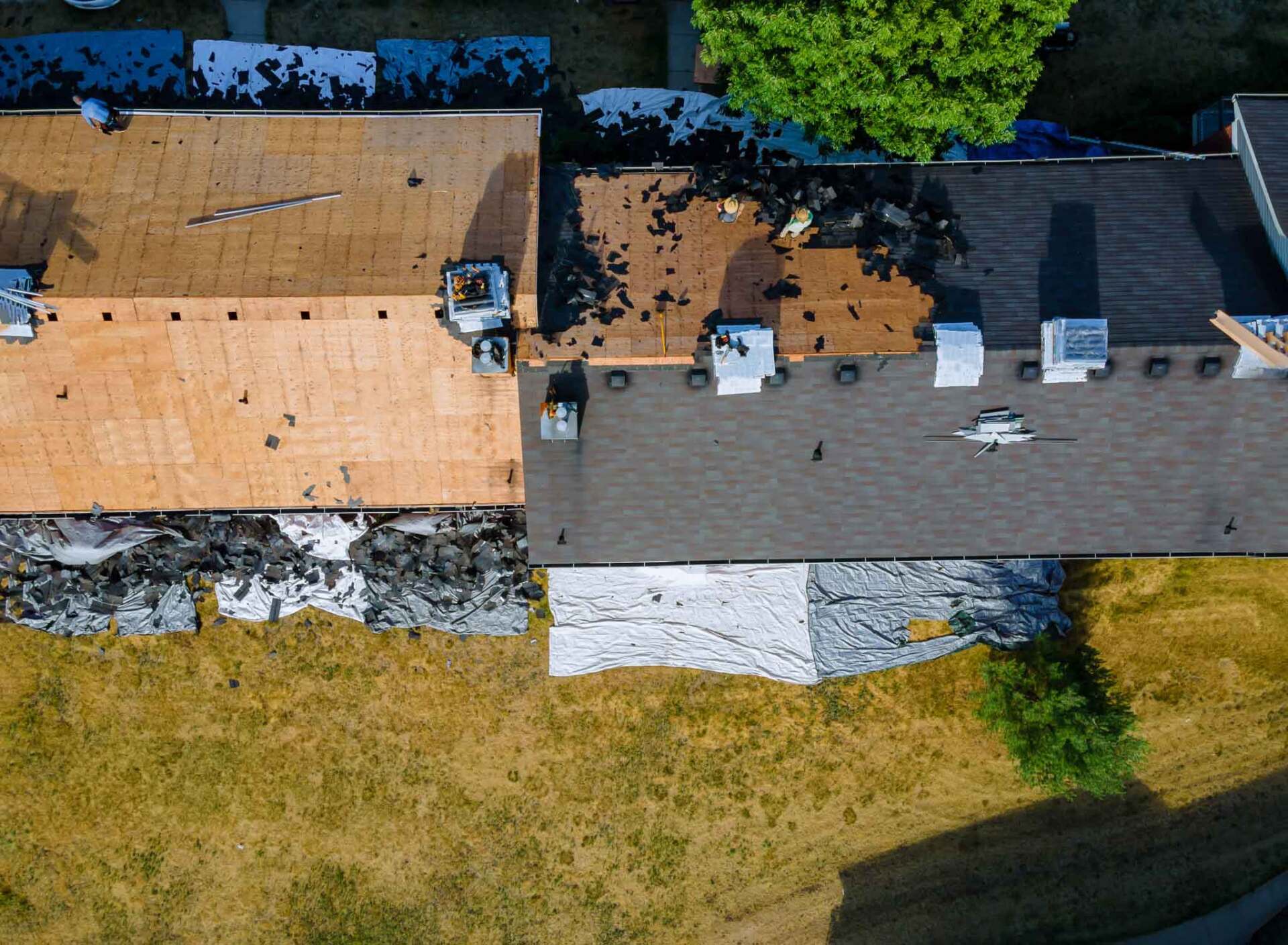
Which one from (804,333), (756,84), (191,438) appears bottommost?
(191,438)

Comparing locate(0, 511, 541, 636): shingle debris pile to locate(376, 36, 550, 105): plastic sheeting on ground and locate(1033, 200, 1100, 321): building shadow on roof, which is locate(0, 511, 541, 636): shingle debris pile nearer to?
locate(376, 36, 550, 105): plastic sheeting on ground

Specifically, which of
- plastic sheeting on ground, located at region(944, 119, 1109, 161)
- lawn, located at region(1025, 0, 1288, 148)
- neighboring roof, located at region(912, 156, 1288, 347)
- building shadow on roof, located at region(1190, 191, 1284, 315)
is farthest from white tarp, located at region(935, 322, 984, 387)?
lawn, located at region(1025, 0, 1288, 148)

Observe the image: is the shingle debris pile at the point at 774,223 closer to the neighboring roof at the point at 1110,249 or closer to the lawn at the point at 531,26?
the neighboring roof at the point at 1110,249

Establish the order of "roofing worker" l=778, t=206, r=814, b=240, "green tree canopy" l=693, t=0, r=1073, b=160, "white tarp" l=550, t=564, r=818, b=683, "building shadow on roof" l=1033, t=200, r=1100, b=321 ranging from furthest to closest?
"white tarp" l=550, t=564, r=818, b=683 < "building shadow on roof" l=1033, t=200, r=1100, b=321 < "roofing worker" l=778, t=206, r=814, b=240 < "green tree canopy" l=693, t=0, r=1073, b=160

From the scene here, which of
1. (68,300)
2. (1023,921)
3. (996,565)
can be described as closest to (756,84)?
(996,565)

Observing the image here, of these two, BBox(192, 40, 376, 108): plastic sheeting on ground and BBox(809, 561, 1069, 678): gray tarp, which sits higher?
BBox(192, 40, 376, 108): plastic sheeting on ground

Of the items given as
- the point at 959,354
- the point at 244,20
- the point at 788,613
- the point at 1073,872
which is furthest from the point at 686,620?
the point at 244,20

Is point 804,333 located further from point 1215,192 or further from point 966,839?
point 966,839
